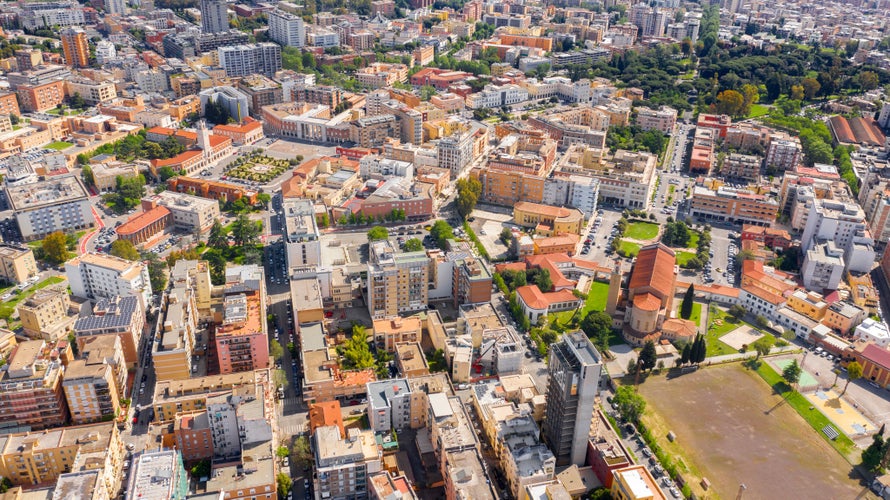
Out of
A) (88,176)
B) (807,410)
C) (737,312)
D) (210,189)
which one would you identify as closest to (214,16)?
(88,176)

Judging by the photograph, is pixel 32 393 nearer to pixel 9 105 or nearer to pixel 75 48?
pixel 9 105

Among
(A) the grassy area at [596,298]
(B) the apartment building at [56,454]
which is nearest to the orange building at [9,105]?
(B) the apartment building at [56,454]

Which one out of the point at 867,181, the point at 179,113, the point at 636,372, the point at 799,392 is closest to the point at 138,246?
the point at 179,113

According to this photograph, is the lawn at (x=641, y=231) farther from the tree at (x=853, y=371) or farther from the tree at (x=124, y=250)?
the tree at (x=124, y=250)

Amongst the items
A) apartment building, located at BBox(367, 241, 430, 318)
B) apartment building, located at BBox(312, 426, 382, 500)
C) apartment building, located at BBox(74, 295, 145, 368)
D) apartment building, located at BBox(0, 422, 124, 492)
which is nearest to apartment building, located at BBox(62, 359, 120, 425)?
apartment building, located at BBox(0, 422, 124, 492)

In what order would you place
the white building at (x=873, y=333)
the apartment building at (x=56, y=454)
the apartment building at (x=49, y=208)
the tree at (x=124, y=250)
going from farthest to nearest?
the apartment building at (x=49, y=208), the tree at (x=124, y=250), the white building at (x=873, y=333), the apartment building at (x=56, y=454)
